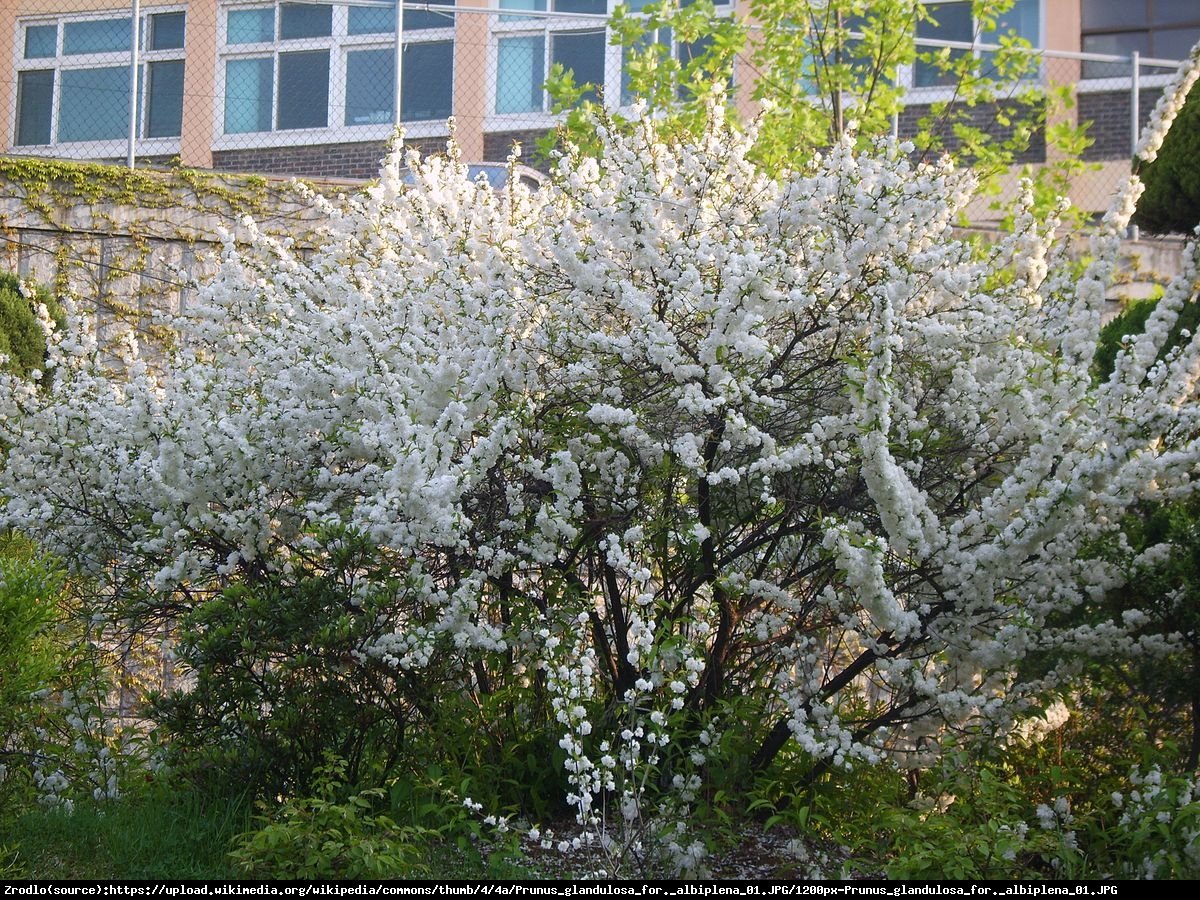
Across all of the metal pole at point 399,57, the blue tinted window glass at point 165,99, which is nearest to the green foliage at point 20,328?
the metal pole at point 399,57

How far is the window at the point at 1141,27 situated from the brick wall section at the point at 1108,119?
3.27 ft

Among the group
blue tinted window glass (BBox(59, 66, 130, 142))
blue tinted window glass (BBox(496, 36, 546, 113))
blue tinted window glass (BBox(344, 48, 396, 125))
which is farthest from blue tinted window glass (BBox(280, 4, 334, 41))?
blue tinted window glass (BBox(59, 66, 130, 142))

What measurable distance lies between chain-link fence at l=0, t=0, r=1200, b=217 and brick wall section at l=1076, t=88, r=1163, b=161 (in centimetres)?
2

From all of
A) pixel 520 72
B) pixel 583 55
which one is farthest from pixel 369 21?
pixel 583 55

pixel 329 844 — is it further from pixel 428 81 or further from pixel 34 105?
pixel 34 105

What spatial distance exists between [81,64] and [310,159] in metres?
2.53

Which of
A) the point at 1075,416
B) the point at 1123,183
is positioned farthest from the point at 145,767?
the point at 1123,183

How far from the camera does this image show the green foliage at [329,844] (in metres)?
3.80

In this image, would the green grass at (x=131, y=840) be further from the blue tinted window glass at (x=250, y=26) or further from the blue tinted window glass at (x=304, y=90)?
the blue tinted window glass at (x=250, y=26)

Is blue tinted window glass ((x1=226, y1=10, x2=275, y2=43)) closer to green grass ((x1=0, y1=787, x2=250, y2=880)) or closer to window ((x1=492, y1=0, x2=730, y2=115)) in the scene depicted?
window ((x1=492, y1=0, x2=730, y2=115))

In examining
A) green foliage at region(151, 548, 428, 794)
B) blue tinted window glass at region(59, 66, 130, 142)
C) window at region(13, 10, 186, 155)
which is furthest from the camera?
window at region(13, 10, 186, 155)

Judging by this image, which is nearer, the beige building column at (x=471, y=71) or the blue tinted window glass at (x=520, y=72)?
the beige building column at (x=471, y=71)

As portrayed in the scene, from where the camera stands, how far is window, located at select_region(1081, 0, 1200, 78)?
14.7 m

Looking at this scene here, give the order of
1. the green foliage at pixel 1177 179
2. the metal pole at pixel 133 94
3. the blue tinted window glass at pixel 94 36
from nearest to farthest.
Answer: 1. the green foliage at pixel 1177 179
2. the metal pole at pixel 133 94
3. the blue tinted window glass at pixel 94 36
